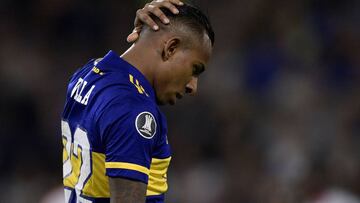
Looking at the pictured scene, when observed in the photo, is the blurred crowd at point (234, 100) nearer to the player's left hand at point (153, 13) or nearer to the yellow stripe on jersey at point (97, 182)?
the player's left hand at point (153, 13)

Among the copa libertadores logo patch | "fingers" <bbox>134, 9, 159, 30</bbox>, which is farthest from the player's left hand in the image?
the copa libertadores logo patch

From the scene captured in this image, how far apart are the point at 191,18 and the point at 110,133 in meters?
0.59

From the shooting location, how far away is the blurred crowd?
747cm

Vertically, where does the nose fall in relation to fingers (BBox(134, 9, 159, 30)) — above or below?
below

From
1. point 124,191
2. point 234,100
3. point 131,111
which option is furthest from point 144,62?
point 234,100

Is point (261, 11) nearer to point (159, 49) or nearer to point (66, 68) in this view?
point (66, 68)

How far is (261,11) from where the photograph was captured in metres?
9.08

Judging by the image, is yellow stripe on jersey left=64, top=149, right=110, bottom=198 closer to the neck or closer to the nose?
the neck

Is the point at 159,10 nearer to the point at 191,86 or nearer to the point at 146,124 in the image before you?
the point at 191,86

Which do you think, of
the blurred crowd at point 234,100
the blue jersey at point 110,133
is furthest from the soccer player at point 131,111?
the blurred crowd at point 234,100

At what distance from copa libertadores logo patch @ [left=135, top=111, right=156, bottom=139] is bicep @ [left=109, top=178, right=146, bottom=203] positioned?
0.16 metres

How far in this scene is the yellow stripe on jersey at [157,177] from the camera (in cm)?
304

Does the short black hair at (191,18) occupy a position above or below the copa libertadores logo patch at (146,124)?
above

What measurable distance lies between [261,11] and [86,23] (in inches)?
69.4
